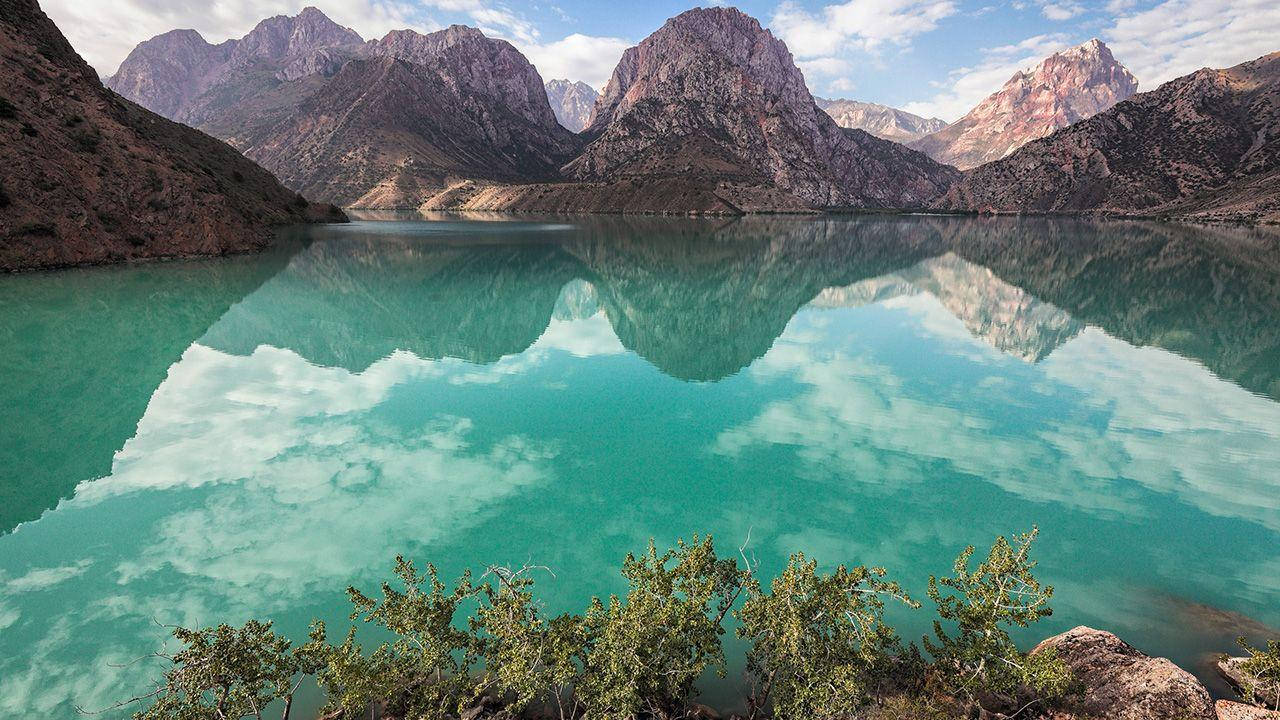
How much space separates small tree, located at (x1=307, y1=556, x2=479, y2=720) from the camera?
31.8 ft

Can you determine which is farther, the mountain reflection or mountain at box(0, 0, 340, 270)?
mountain at box(0, 0, 340, 270)

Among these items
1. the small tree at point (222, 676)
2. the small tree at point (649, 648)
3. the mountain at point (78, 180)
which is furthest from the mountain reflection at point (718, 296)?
the small tree at point (222, 676)

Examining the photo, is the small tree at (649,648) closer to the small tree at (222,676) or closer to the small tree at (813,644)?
the small tree at (813,644)

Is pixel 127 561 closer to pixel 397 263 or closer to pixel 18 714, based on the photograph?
pixel 18 714

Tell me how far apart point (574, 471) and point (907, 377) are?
975 inches

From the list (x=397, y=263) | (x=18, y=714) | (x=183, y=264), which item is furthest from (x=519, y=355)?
(x=183, y=264)

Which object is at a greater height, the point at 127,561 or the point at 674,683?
the point at 674,683

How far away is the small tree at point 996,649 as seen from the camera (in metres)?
10.2

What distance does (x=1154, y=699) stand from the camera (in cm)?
1080

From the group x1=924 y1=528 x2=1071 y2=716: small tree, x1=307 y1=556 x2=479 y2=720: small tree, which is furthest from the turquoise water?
x1=307 y1=556 x2=479 y2=720: small tree

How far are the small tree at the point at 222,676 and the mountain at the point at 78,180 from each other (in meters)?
77.6

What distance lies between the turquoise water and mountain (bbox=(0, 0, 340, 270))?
32.7 ft

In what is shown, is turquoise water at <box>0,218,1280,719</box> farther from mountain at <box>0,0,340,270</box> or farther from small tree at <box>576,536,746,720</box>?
mountain at <box>0,0,340,270</box>

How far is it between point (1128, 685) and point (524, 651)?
41.0 ft
